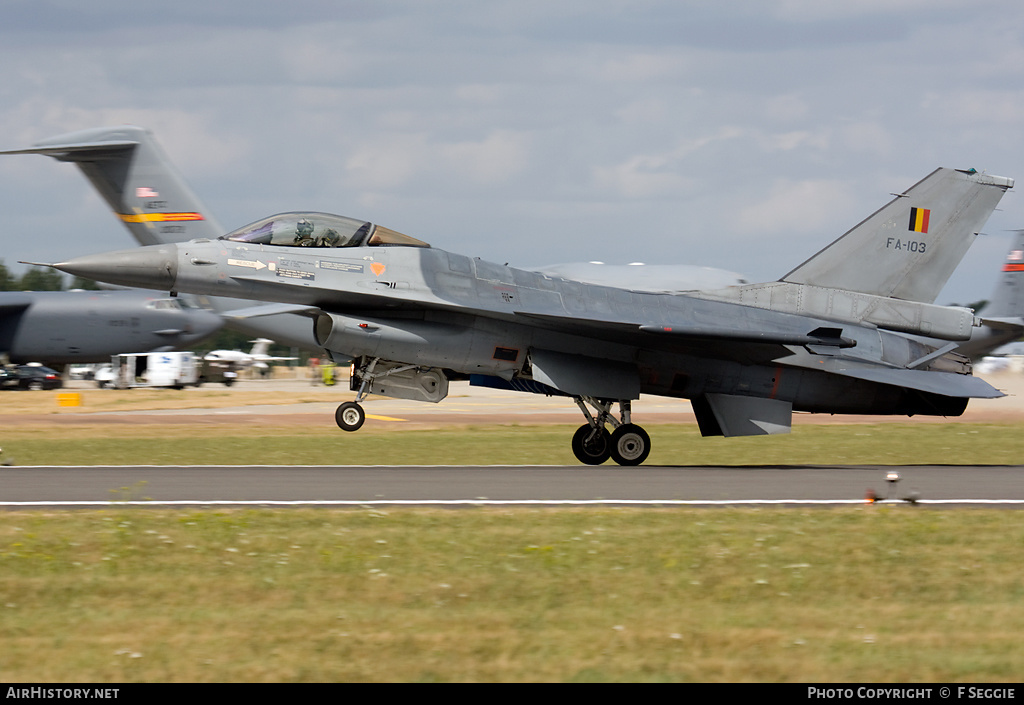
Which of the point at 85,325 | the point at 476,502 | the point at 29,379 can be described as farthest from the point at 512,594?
the point at 29,379

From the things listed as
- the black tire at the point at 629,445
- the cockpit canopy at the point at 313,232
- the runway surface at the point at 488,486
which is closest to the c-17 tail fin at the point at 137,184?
the cockpit canopy at the point at 313,232

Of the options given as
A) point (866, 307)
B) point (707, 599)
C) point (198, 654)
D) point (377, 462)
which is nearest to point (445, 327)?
point (377, 462)

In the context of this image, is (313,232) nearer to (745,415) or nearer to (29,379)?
(745,415)

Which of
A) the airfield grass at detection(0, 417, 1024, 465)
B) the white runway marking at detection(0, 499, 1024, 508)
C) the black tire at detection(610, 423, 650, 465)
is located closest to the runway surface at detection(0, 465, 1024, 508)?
the white runway marking at detection(0, 499, 1024, 508)

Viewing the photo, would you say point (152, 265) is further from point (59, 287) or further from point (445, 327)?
point (59, 287)

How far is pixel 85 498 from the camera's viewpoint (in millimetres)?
11789

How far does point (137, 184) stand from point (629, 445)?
1550cm

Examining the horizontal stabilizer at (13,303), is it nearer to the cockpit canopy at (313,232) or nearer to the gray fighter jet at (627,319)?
the gray fighter jet at (627,319)

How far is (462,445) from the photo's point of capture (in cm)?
2298

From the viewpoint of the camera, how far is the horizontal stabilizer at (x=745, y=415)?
17781 millimetres

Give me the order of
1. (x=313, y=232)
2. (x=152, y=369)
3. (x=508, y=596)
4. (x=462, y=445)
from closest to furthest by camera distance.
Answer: (x=508, y=596) < (x=313, y=232) < (x=462, y=445) < (x=152, y=369)

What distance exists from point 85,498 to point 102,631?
19.1 ft

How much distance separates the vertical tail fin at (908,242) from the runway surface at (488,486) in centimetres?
372

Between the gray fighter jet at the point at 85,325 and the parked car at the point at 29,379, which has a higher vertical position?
the gray fighter jet at the point at 85,325
